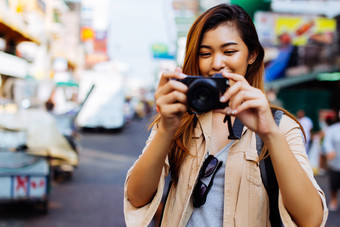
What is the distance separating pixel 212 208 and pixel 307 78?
18254mm

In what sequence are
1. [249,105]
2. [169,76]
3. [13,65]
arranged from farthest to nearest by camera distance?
[13,65] < [169,76] < [249,105]

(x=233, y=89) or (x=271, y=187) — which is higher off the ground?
(x=233, y=89)

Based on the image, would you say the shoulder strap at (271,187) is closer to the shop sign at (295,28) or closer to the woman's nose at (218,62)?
the woman's nose at (218,62)

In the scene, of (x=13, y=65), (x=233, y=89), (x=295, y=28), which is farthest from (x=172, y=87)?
(x=295, y=28)

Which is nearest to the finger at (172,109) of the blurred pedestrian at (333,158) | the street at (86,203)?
the street at (86,203)

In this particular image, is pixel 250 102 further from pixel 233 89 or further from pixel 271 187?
pixel 271 187

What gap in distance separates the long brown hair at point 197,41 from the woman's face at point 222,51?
0.02 metres

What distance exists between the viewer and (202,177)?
138cm

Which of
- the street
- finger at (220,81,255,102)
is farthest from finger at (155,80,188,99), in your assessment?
the street

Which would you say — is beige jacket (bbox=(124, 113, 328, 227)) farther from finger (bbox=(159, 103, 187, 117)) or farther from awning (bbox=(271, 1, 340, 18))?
awning (bbox=(271, 1, 340, 18))

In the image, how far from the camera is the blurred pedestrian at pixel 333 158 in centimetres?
637

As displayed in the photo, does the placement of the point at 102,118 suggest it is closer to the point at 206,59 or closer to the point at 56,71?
the point at 56,71

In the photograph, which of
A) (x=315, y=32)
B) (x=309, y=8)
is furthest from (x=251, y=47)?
(x=315, y=32)

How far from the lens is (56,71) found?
24.0 metres
